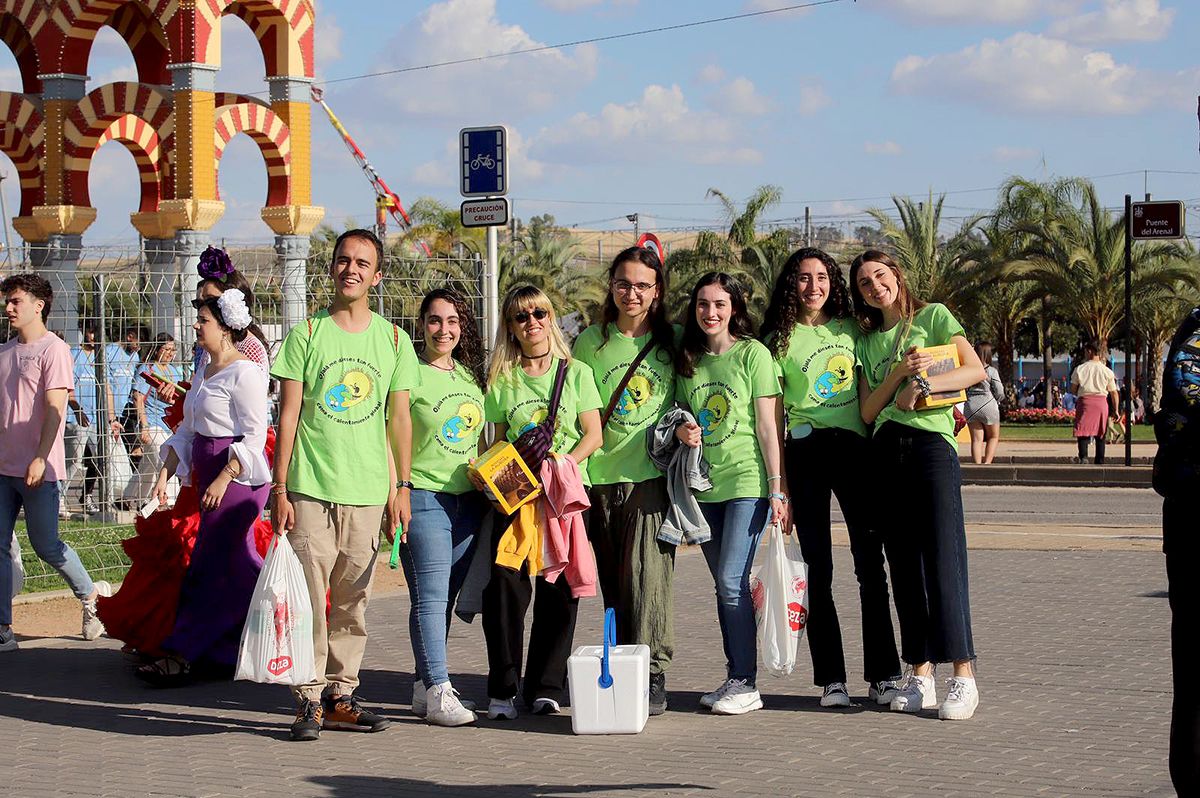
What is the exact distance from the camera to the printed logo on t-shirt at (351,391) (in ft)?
21.0

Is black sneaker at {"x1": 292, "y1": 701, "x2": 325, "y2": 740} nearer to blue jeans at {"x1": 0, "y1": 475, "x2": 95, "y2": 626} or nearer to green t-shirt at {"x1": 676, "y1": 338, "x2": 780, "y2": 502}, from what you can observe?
green t-shirt at {"x1": 676, "y1": 338, "x2": 780, "y2": 502}

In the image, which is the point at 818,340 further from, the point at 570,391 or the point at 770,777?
the point at 770,777

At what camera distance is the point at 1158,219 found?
67.5ft

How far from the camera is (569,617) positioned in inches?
270

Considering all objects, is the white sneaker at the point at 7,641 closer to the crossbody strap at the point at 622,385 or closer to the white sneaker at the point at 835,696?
the crossbody strap at the point at 622,385

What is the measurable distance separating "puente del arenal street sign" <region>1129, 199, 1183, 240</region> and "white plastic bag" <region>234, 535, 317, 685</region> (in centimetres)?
1668

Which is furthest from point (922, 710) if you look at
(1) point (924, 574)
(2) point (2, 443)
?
(2) point (2, 443)

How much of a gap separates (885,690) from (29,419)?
4630mm

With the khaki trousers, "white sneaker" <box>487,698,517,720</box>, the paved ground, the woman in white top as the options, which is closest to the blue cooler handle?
the paved ground

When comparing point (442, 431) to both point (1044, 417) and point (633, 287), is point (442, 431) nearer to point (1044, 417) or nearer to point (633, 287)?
point (633, 287)

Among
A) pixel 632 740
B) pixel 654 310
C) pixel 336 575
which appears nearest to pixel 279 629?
pixel 336 575

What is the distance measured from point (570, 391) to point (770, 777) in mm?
1961

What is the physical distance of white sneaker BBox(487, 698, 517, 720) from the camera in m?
6.69

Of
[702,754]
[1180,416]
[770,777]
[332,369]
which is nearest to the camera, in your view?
[1180,416]
